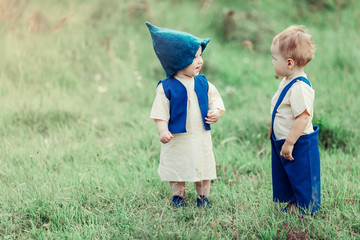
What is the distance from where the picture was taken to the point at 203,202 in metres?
3.11

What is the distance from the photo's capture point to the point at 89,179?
343cm

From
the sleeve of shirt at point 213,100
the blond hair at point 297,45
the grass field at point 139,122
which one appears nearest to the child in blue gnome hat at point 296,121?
the blond hair at point 297,45

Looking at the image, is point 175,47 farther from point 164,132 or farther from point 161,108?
point 164,132

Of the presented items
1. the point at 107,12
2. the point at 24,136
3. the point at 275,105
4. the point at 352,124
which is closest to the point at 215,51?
the point at 107,12

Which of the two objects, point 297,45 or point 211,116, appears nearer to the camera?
point 297,45

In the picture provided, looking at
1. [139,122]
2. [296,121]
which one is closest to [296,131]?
[296,121]

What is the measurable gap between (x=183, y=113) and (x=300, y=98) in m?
0.84

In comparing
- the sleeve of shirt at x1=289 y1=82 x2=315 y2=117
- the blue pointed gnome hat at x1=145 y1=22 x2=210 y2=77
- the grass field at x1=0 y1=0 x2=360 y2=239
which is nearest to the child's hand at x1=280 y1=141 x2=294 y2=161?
the sleeve of shirt at x1=289 y1=82 x2=315 y2=117

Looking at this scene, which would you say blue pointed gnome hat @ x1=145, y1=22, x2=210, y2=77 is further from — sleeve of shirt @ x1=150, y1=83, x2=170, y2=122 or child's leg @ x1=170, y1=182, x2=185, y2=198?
child's leg @ x1=170, y1=182, x2=185, y2=198

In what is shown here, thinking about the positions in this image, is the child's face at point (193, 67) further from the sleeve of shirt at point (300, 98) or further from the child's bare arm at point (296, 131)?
the child's bare arm at point (296, 131)

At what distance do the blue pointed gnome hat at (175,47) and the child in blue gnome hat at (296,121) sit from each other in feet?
1.91

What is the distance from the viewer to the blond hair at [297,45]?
2.66 meters

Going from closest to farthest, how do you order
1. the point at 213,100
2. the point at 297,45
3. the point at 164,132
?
the point at 297,45 < the point at 164,132 < the point at 213,100

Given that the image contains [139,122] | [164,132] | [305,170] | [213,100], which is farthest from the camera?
[139,122]
